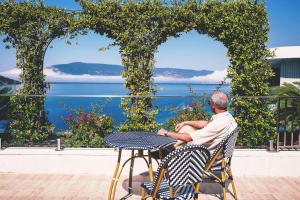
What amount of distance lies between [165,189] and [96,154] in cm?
254

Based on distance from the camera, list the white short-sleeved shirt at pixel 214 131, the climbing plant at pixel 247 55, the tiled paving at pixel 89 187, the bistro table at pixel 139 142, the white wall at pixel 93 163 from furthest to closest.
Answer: the climbing plant at pixel 247 55 → the white wall at pixel 93 163 → the tiled paving at pixel 89 187 → the white short-sleeved shirt at pixel 214 131 → the bistro table at pixel 139 142

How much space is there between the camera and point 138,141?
4.22m

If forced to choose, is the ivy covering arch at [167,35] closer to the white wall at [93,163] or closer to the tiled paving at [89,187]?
the white wall at [93,163]

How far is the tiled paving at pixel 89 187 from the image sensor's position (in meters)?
4.91

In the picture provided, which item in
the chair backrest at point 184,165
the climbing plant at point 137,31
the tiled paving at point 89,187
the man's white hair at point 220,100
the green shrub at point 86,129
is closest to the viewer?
the chair backrest at point 184,165

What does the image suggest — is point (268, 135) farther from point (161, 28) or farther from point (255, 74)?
point (161, 28)

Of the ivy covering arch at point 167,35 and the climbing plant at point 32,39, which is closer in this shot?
the ivy covering arch at point 167,35

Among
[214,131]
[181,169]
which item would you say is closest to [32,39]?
[214,131]

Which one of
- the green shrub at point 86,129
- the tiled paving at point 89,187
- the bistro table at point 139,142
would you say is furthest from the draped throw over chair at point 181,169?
the green shrub at point 86,129

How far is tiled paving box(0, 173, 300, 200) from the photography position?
16.1 ft

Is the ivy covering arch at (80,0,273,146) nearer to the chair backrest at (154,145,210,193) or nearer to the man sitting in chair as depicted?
the man sitting in chair

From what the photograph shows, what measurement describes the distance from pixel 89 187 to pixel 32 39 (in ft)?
13.0

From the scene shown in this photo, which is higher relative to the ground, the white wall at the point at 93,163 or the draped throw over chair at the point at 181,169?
the draped throw over chair at the point at 181,169

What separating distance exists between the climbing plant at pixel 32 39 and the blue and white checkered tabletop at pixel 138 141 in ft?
11.4
